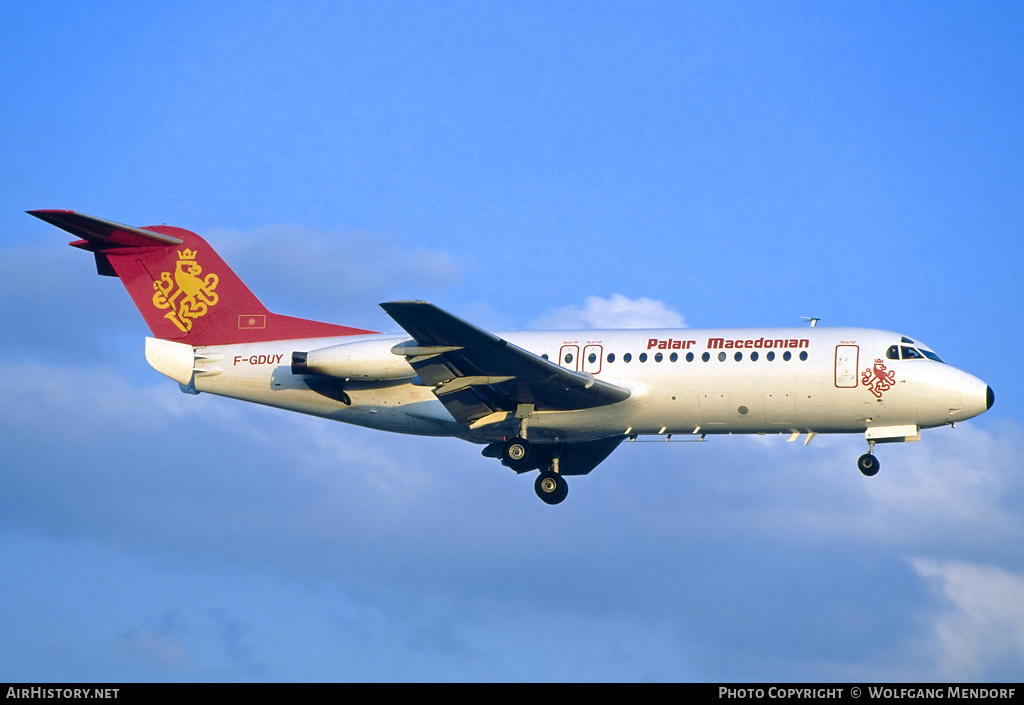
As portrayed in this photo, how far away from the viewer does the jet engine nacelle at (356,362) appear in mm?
30906

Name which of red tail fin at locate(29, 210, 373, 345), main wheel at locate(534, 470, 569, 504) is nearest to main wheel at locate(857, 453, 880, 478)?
main wheel at locate(534, 470, 569, 504)

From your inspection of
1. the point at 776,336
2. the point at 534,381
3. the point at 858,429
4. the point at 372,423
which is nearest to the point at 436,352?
the point at 534,381

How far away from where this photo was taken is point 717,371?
31.1m

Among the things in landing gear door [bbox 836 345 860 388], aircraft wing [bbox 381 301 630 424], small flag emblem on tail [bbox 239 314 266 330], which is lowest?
aircraft wing [bbox 381 301 630 424]

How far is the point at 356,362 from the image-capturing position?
102 feet

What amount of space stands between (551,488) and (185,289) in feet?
37.2

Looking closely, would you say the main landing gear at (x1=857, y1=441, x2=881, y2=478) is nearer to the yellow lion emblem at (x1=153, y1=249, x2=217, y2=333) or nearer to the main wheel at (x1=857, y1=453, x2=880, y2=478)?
the main wheel at (x1=857, y1=453, x2=880, y2=478)

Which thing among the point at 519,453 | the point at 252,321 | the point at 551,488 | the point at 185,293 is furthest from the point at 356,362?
the point at 551,488

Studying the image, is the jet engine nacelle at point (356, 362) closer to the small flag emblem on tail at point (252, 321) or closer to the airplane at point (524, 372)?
the airplane at point (524, 372)

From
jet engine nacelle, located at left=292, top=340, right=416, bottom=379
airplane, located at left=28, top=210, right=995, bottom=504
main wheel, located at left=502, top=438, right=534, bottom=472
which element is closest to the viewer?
airplane, located at left=28, top=210, right=995, bottom=504

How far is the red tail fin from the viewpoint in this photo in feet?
112

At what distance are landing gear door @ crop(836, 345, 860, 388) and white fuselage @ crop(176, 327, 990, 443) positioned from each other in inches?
1.0

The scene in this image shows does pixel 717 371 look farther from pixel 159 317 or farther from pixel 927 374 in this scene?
pixel 159 317

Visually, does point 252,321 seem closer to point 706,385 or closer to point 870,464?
point 706,385
